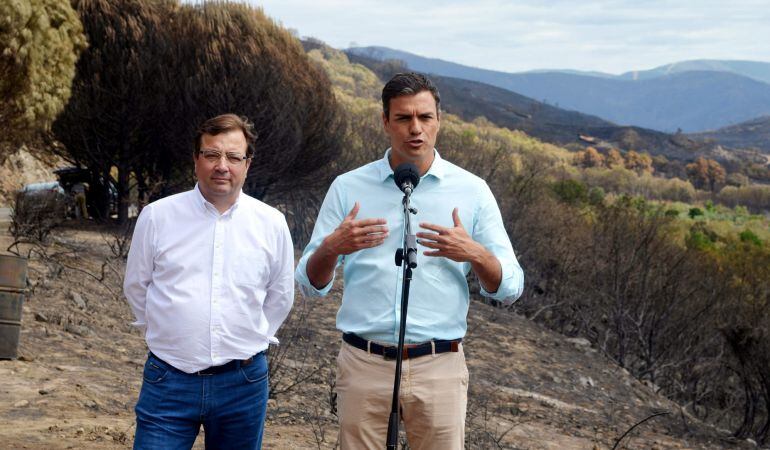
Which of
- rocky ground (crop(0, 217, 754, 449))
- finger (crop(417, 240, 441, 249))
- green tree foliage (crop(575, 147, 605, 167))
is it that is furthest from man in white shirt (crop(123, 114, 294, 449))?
green tree foliage (crop(575, 147, 605, 167))

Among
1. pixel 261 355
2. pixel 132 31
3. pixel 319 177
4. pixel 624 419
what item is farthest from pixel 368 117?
pixel 261 355

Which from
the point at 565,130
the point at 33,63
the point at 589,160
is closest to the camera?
the point at 33,63

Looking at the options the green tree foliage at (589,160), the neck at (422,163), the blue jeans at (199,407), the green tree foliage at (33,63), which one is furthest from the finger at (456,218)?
the green tree foliage at (589,160)

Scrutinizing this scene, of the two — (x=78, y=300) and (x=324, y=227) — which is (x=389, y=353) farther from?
(x=78, y=300)

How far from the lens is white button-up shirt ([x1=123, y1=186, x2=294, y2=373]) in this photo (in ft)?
10.4

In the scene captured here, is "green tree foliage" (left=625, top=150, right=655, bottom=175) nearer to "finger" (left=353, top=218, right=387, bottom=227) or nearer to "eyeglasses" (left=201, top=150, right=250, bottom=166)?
"eyeglasses" (left=201, top=150, right=250, bottom=166)

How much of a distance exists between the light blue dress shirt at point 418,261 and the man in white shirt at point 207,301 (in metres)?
0.24

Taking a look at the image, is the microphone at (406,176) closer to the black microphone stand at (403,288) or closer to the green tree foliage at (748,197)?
the black microphone stand at (403,288)

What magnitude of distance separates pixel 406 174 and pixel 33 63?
55.6 feet

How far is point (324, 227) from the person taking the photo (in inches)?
128

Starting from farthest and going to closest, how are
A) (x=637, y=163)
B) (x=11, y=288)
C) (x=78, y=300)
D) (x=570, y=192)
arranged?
(x=637, y=163) < (x=570, y=192) < (x=78, y=300) < (x=11, y=288)

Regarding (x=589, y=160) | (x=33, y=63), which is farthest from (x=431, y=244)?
(x=589, y=160)

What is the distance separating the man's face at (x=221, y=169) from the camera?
10.4 feet

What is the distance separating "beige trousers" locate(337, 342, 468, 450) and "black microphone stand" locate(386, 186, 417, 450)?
88mm
